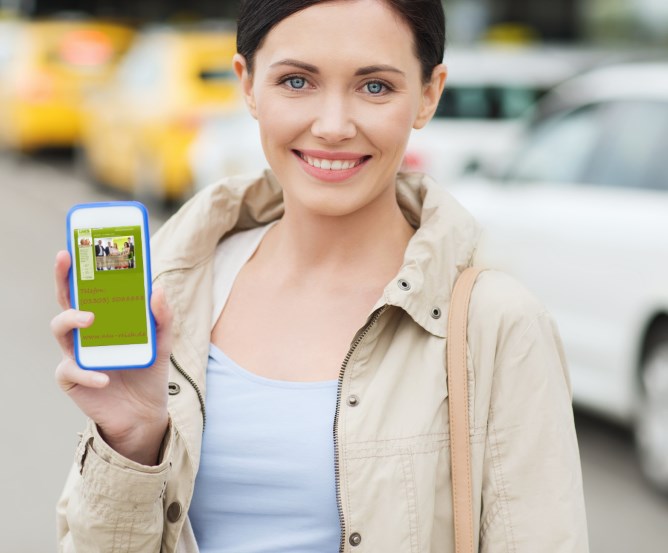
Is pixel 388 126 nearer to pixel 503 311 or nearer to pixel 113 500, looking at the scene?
pixel 503 311

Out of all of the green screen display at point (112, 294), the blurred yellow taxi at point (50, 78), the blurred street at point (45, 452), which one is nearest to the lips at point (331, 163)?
the green screen display at point (112, 294)

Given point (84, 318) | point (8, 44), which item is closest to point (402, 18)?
point (84, 318)

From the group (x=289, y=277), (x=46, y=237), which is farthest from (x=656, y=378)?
(x=46, y=237)

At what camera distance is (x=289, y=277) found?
2.49m

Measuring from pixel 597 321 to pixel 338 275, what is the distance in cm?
380

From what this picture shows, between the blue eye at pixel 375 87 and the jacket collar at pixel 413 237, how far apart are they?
27 centimetres

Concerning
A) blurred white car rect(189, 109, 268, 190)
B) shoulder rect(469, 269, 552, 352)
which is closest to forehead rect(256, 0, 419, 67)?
shoulder rect(469, 269, 552, 352)

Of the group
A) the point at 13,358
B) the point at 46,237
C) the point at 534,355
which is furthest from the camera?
the point at 46,237

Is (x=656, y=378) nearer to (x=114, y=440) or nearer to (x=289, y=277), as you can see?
(x=289, y=277)

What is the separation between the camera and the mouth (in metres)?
2.24

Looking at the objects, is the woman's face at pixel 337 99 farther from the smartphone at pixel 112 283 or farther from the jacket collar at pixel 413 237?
the smartphone at pixel 112 283

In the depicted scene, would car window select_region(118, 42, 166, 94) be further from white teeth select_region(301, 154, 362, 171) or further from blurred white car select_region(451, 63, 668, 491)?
white teeth select_region(301, 154, 362, 171)

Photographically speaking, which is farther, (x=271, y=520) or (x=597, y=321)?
(x=597, y=321)

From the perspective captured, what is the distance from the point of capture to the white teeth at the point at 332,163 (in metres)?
2.25
